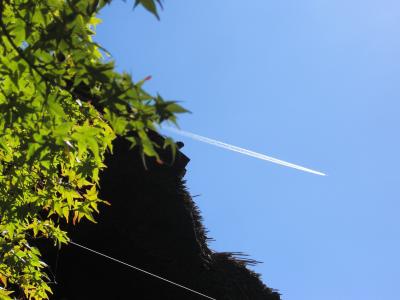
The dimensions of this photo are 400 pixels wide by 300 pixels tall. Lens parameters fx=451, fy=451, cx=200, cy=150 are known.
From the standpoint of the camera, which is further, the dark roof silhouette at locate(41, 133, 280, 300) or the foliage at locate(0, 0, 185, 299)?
the dark roof silhouette at locate(41, 133, 280, 300)

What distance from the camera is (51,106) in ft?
5.22

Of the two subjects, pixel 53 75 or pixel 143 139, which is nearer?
pixel 143 139

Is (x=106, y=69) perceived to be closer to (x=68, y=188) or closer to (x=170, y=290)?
(x=68, y=188)

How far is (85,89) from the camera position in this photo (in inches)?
69.3

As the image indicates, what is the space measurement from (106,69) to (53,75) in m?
0.22

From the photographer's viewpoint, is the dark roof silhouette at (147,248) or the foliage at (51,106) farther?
the dark roof silhouette at (147,248)

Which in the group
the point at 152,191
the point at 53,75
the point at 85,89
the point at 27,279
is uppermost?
the point at 152,191

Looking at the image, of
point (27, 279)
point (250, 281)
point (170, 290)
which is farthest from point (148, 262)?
point (27, 279)

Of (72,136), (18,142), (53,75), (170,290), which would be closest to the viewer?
(53,75)

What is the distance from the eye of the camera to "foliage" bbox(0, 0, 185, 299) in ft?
4.29

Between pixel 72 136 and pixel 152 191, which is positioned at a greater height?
pixel 152 191

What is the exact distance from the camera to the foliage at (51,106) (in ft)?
4.29

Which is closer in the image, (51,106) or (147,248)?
(51,106)

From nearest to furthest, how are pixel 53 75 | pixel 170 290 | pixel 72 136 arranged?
1. pixel 53 75
2. pixel 72 136
3. pixel 170 290
